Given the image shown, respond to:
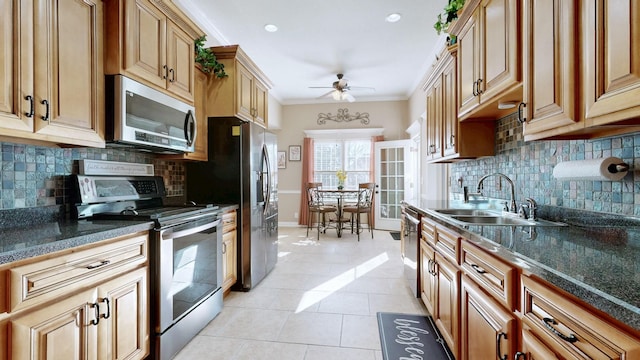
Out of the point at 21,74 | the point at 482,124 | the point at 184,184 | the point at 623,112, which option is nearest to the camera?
the point at 623,112

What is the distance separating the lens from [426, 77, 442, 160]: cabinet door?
2850 mm

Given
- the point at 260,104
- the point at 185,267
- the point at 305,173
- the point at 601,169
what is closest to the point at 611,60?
the point at 601,169

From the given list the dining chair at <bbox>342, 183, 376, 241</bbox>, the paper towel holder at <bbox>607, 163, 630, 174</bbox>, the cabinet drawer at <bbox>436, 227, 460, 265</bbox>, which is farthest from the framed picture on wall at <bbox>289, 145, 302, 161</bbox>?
the paper towel holder at <bbox>607, 163, 630, 174</bbox>

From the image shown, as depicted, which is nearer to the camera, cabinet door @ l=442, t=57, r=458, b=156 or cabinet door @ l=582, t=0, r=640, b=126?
cabinet door @ l=582, t=0, r=640, b=126

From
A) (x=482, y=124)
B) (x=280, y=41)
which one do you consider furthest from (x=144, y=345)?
(x=280, y=41)

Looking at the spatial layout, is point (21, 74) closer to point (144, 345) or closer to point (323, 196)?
point (144, 345)

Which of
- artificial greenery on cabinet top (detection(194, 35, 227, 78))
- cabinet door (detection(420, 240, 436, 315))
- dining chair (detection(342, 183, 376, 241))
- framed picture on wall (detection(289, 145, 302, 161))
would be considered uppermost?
artificial greenery on cabinet top (detection(194, 35, 227, 78))

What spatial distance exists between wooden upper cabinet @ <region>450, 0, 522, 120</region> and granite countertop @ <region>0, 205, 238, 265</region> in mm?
2146

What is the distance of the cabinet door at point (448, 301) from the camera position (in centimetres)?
158

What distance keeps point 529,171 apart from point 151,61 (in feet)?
8.52

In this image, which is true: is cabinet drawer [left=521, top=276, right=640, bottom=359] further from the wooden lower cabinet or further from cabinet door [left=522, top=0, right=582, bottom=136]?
the wooden lower cabinet

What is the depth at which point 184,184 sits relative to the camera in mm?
2955

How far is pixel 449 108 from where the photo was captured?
257 centimetres

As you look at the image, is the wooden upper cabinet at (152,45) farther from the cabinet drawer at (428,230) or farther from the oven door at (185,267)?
the cabinet drawer at (428,230)
